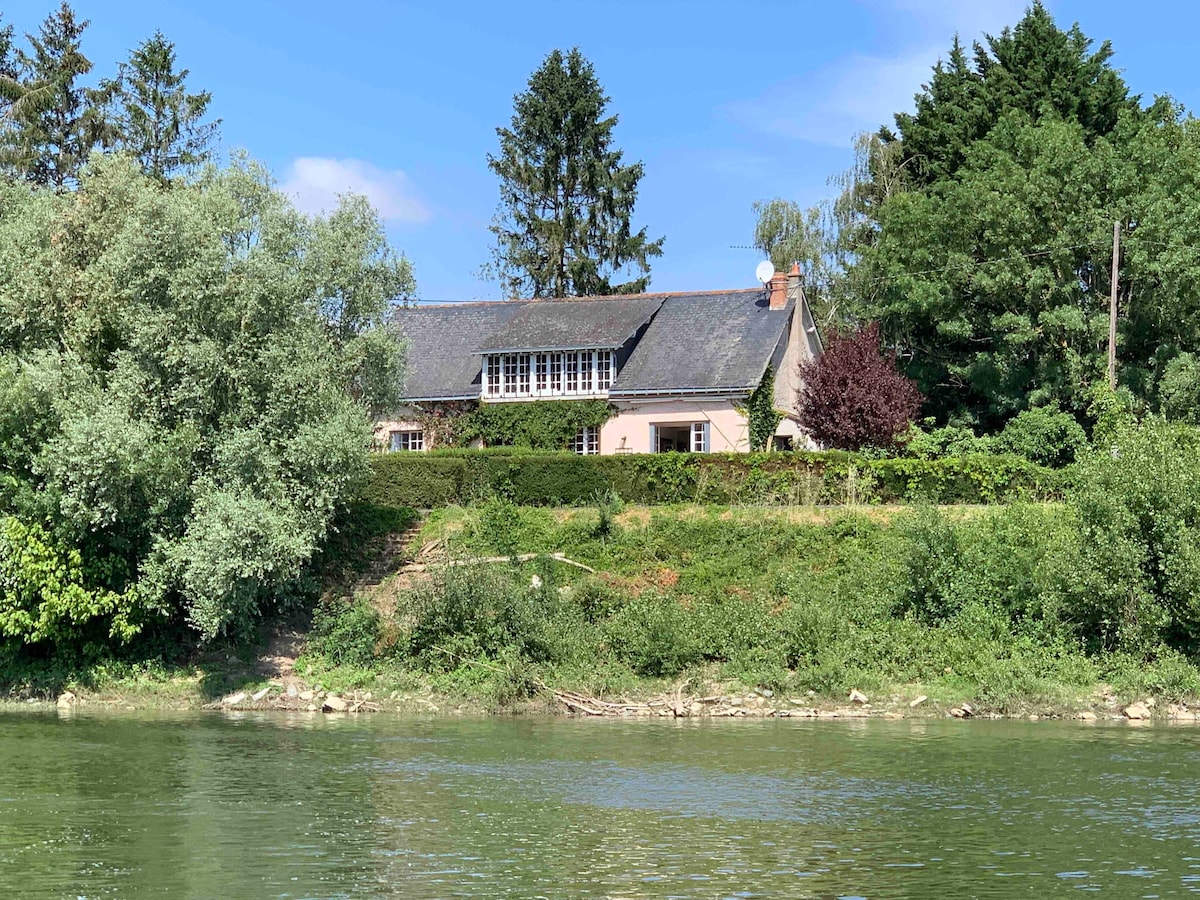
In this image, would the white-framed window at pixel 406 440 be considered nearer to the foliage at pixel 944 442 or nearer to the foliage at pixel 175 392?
the foliage at pixel 944 442

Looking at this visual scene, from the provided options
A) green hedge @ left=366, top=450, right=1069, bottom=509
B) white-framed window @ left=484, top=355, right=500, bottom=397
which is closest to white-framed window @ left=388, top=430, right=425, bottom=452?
white-framed window @ left=484, top=355, right=500, bottom=397

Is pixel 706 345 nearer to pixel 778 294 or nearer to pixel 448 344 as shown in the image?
pixel 778 294

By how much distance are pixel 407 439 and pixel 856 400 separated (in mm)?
20410

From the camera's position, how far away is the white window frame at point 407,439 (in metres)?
58.3

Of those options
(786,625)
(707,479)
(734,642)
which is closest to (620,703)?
(734,642)

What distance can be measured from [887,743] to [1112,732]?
5.09 m

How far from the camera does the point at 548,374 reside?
57.2 meters

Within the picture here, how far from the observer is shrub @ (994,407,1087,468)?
2014 inches

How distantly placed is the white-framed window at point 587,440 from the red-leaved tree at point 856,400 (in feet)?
31.5

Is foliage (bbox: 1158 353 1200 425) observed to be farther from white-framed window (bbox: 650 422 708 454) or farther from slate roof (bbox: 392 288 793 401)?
white-framed window (bbox: 650 422 708 454)

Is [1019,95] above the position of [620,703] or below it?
above

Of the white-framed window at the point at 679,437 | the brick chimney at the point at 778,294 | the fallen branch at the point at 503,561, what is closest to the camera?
the fallen branch at the point at 503,561

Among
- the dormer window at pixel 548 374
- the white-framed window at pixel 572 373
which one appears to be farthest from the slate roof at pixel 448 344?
the white-framed window at pixel 572 373

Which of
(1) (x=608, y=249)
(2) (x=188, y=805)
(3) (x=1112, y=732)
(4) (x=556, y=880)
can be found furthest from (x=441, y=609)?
(1) (x=608, y=249)
